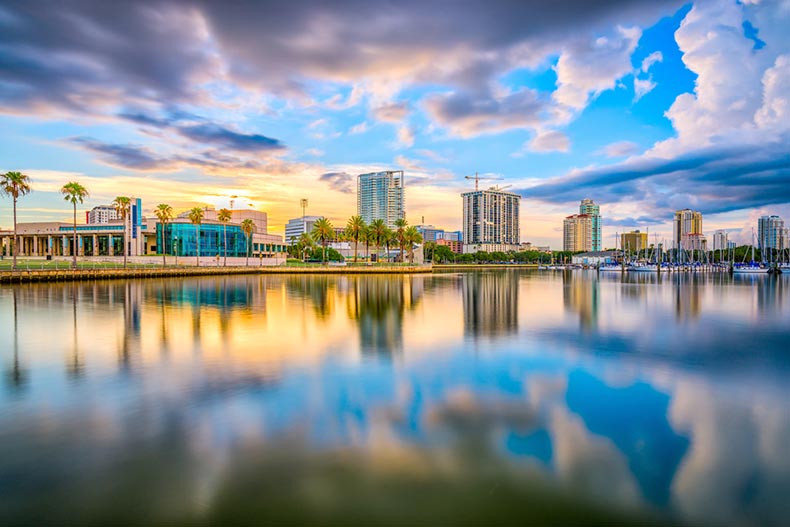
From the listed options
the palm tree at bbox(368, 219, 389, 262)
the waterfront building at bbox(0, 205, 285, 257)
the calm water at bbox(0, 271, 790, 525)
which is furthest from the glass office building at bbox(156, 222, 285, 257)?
the calm water at bbox(0, 271, 790, 525)

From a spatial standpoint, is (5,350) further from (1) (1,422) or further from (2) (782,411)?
(2) (782,411)

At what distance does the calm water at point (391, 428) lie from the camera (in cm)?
661

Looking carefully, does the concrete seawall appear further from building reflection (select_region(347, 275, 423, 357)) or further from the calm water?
building reflection (select_region(347, 275, 423, 357))

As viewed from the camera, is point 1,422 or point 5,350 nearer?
point 1,422

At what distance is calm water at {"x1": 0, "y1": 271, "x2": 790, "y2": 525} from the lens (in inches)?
260

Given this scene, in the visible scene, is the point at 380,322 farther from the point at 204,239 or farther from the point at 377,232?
the point at 204,239

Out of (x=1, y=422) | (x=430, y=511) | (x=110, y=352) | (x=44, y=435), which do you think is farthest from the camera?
(x=110, y=352)

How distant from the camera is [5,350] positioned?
16.8 meters

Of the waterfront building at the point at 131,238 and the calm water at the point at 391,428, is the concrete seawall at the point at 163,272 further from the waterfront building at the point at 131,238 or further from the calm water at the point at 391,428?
the calm water at the point at 391,428

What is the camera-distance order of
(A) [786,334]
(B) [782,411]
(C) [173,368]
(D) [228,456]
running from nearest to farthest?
1. (D) [228,456]
2. (B) [782,411]
3. (C) [173,368]
4. (A) [786,334]

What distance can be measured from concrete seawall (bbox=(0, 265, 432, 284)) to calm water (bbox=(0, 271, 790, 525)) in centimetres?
4748

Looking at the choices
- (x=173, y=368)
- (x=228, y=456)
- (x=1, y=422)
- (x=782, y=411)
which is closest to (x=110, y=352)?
(x=173, y=368)

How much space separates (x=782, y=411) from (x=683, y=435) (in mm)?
3774

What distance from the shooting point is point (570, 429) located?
944 centimetres
